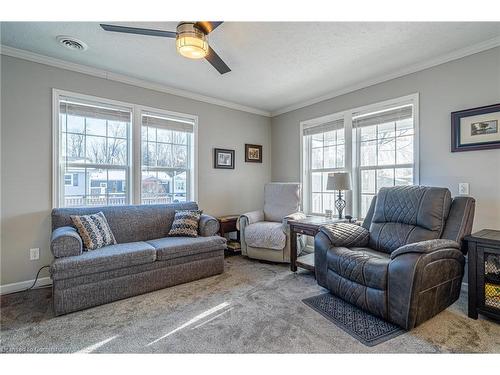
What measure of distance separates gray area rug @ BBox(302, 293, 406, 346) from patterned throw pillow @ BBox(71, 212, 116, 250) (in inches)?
84.3

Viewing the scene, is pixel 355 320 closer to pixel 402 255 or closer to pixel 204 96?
pixel 402 255

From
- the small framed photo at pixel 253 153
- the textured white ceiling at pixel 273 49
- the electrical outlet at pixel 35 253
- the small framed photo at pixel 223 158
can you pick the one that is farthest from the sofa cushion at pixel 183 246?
the textured white ceiling at pixel 273 49

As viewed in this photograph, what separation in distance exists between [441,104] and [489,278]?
71.8 inches

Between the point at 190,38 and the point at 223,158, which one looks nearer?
the point at 190,38

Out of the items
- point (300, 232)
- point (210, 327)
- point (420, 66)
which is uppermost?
point (420, 66)

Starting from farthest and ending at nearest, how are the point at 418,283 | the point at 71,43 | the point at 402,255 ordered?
the point at 71,43
the point at 402,255
the point at 418,283

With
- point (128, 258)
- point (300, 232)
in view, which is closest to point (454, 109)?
point (300, 232)

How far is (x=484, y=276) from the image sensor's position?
2.01 m

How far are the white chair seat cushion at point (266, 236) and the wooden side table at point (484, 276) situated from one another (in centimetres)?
191

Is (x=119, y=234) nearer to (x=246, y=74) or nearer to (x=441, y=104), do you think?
(x=246, y=74)

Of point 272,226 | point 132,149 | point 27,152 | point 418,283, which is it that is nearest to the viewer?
point 418,283

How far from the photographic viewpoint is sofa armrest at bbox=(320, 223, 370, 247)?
2.52 m

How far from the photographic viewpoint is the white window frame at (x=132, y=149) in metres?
2.84

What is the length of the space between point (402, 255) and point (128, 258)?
2.42m
